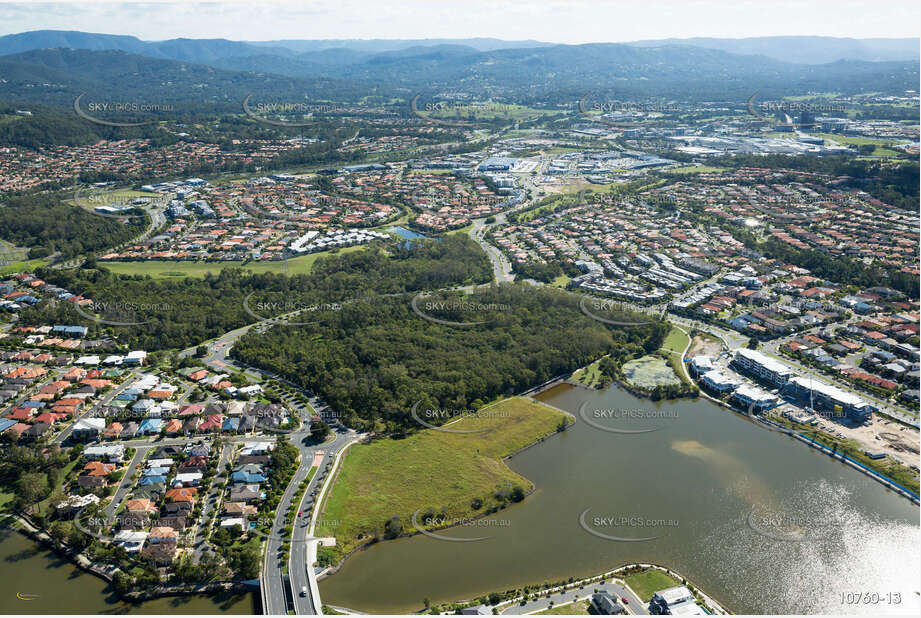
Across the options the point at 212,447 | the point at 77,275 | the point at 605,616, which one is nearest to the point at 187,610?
the point at 212,447

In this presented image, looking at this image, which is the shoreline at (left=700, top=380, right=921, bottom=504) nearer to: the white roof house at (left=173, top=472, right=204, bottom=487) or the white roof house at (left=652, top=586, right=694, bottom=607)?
the white roof house at (left=652, top=586, right=694, bottom=607)

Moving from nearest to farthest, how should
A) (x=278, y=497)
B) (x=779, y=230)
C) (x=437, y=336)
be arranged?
(x=278, y=497), (x=437, y=336), (x=779, y=230)

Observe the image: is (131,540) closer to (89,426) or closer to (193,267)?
(89,426)

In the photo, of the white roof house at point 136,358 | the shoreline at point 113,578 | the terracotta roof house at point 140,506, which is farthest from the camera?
the white roof house at point 136,358

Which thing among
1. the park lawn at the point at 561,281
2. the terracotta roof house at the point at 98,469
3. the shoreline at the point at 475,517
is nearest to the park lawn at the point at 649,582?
the shoreline at the point at 475,517

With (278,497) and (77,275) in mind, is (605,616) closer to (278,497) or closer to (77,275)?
(278,497)

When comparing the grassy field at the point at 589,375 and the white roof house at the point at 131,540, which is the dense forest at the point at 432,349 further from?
the white roof house at the point at 131,540

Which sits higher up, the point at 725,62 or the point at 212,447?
the point at 725,62
